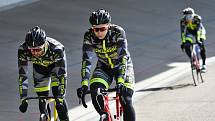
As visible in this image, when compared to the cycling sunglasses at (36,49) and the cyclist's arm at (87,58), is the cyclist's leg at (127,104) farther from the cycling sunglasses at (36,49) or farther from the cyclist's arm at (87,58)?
the cycling sunglasses at (36,49)

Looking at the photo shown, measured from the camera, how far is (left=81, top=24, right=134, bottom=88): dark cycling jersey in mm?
9156

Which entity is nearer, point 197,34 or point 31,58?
point 31,58

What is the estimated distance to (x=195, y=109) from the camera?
12.6 meters

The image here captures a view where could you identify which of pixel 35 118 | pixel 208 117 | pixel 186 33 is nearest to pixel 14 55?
pixel 186 33

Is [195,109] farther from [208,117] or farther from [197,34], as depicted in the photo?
[197,34]

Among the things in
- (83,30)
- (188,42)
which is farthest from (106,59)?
(83,30)

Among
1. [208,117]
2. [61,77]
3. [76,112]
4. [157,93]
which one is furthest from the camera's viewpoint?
[157,93]

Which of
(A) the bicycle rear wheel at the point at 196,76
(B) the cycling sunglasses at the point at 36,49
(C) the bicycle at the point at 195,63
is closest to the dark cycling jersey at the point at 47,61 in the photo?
(B) the cycling sunglasses at the point at 36,49

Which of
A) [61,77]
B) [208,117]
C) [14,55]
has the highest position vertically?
[14,55]

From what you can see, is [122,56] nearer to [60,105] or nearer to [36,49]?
[60,105]

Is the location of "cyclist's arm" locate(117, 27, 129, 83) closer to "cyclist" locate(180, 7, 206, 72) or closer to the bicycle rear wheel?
the bicycle rear wheel

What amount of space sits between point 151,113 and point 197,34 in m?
4.05

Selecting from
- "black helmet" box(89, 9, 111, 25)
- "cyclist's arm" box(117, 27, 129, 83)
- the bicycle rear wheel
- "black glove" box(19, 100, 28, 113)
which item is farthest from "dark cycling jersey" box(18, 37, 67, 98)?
the bicycle rear wheel

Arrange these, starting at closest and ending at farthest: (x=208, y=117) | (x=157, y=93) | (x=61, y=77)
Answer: (x=61, y=77) → (x=208, y=117) → (x=157, y=93)
